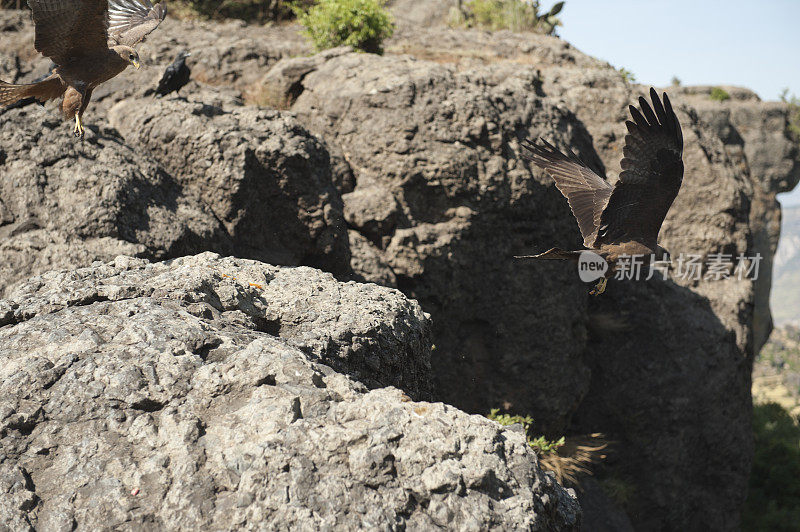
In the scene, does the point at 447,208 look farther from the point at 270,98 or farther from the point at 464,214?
the point at 270,98

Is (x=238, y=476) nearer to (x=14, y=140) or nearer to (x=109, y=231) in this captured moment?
(x=109, y=231)

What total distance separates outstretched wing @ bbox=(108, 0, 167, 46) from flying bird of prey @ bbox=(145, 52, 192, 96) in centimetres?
93

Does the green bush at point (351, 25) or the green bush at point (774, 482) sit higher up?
the green bush at point (351, 25)

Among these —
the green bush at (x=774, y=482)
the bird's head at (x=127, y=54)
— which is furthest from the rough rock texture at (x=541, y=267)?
the bird's head at (x=127, y=54)

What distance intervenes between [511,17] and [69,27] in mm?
10979

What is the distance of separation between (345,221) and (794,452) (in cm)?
1243

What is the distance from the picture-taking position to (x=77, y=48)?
491cm

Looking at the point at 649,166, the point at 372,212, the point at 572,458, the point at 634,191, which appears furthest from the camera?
the point at 572,458

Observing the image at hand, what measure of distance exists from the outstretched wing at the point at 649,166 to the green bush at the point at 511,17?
9806mm

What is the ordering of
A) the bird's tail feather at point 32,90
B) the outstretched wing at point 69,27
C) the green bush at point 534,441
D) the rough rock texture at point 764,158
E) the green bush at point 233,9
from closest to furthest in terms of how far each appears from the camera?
the outstretched wing at point 69,27, the bird's tail feather at point 32,90, the green bush at point 534,441, the green bush at point 233,9, the rough rock texture at point 764,158

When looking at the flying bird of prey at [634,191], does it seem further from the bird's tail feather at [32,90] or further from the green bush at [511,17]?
the green bush at [511,17]

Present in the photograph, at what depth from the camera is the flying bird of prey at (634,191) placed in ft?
15.3

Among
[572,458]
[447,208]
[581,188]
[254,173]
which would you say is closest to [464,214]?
[447,208]

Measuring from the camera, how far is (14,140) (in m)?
5.39
